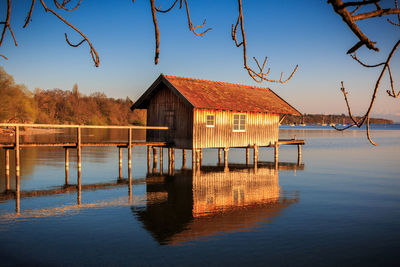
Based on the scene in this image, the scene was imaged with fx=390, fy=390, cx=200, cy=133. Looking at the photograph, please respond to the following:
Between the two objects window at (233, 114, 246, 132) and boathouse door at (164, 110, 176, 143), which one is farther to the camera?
window at (233, 114, 246, 132)

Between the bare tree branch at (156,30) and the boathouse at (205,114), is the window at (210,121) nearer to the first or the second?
the boathouse at (205,114)

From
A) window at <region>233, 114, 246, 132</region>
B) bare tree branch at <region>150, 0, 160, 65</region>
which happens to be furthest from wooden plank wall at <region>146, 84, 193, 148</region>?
bare tree branch at <region>150, 0, 160, 65</region>

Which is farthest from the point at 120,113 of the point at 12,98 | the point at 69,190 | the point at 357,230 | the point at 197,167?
the point at 357,230

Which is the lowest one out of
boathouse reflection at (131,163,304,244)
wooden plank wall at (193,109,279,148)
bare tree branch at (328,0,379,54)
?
boathouse reflection at (131,163,304,244)

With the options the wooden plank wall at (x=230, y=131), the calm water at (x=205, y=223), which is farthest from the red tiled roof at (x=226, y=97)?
the calm water at (x=205, y=223)

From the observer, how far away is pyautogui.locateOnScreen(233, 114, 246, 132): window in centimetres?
3058

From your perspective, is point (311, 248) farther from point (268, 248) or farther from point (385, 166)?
point (385, 166)

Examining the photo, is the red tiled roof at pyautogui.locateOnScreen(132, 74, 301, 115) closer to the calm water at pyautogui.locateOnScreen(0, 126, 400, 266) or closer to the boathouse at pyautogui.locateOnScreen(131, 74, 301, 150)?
the boathouse at pyautogui.locateOnScreen(131, 74, 301, 150)

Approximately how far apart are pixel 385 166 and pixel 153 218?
94.0ft

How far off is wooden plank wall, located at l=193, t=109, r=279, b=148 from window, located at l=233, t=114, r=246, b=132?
291 millimetres

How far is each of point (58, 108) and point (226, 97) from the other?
107612 mm

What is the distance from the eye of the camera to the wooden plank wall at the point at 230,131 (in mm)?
28094

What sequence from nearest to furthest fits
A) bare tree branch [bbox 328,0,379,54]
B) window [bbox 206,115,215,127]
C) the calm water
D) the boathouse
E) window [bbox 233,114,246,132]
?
bare tree branch [bbox 328,0,379,54], the calm water, the boathouse, window [bbox 206,115,215,127], window [bbox 233,114,246,132]

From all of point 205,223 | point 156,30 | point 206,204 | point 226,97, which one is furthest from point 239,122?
point 156,30
